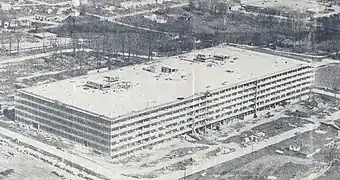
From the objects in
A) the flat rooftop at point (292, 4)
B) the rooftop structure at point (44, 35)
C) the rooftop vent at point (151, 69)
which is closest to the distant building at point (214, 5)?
the flat rooftop at point (292, 4)

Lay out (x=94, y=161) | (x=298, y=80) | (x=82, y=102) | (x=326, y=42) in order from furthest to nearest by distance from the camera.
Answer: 1. (x=326, y=42)
2. (x=298, y=80)
3. (x=82, y=102)
4. (x=94, y=161)

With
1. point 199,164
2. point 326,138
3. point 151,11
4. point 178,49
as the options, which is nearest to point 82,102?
point 199,164

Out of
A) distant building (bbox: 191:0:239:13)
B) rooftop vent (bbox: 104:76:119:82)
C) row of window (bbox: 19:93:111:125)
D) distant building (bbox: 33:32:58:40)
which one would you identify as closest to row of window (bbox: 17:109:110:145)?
row of window (bbox: 19:93:111:125)

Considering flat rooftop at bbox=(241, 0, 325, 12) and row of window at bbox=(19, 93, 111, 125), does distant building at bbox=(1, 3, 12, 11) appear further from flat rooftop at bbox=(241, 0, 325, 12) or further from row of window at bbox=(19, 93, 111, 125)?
row of window at bbox=(19, 93, 111, 125)

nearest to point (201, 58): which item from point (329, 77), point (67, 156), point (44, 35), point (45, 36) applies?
point (329, 77)

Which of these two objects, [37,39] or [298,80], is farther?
[37,39]

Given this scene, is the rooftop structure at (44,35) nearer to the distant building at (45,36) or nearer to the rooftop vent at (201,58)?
the distant building at (45,36)

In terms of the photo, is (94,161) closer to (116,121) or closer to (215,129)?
(116,121)
